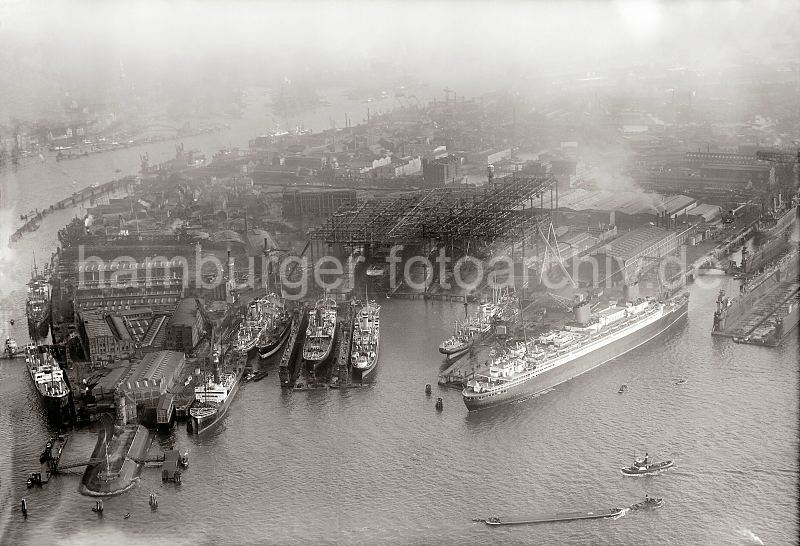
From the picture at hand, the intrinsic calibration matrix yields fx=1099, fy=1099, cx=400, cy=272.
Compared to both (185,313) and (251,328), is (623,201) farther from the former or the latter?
(185,313)

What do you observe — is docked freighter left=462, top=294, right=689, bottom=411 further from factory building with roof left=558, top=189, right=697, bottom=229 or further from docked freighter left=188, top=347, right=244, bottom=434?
factory building with roof left=558, top=189, right=697, bottom=229

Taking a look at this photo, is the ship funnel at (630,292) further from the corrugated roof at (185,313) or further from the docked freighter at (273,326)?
the corrugated roof at (185,313)

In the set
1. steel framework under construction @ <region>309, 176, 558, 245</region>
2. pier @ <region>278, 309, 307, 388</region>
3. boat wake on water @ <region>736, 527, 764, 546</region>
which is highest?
steel framework under construction @ <region>309, 176, 558, 245</region>

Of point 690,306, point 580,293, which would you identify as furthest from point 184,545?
point 690,306

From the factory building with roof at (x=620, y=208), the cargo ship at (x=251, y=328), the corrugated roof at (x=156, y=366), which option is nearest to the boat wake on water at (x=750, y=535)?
the corrugated roof at (x=156, y=366)

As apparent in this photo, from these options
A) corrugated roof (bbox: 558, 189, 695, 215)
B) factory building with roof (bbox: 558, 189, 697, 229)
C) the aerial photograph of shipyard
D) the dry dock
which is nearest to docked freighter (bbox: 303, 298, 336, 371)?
the aerial photograph of shipyard

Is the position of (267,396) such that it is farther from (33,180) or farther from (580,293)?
(33,180)

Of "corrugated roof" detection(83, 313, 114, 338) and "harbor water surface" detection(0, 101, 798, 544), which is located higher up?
"corrugated roof" detection(83, 313, 114, 338)
